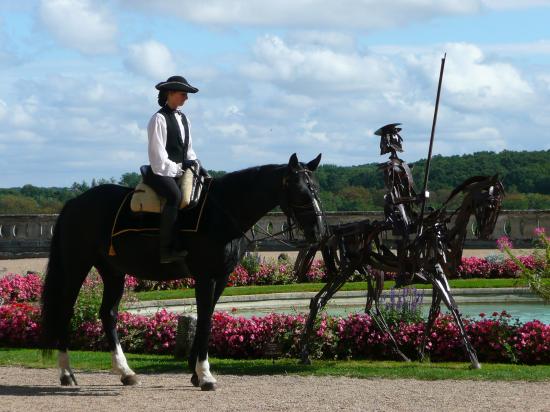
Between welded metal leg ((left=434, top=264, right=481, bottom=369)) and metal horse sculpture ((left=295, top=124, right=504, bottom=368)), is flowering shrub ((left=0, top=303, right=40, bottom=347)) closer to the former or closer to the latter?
metal horse sculpture ((left=295, top=124, right=504, bottom=368))

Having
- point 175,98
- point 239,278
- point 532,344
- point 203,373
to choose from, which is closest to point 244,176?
point 175,98

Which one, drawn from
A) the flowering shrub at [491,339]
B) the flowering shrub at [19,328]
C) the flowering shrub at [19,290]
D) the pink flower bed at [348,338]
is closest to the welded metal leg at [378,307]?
the pink flower bed at [348,338]

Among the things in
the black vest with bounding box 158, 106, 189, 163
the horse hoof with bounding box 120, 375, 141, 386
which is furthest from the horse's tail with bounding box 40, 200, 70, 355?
the black vest with bounding box 158, 106, 189, 163

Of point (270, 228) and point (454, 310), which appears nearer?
point (454, 310)

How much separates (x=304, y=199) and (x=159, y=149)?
1.59 meters

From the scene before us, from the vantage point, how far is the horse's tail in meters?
11.4

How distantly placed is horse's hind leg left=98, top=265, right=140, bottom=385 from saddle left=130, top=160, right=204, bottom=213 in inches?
49.7

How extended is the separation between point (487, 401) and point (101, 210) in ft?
14.9

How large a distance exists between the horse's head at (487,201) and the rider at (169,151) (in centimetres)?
321

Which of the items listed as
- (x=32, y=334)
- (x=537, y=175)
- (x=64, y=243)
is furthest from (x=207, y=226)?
(x=537, y=175)

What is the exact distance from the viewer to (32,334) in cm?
1500

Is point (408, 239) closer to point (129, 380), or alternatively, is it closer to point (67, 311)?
point (129, 380)

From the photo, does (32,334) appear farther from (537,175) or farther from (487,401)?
(537,175)

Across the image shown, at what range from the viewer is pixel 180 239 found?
10672mm
